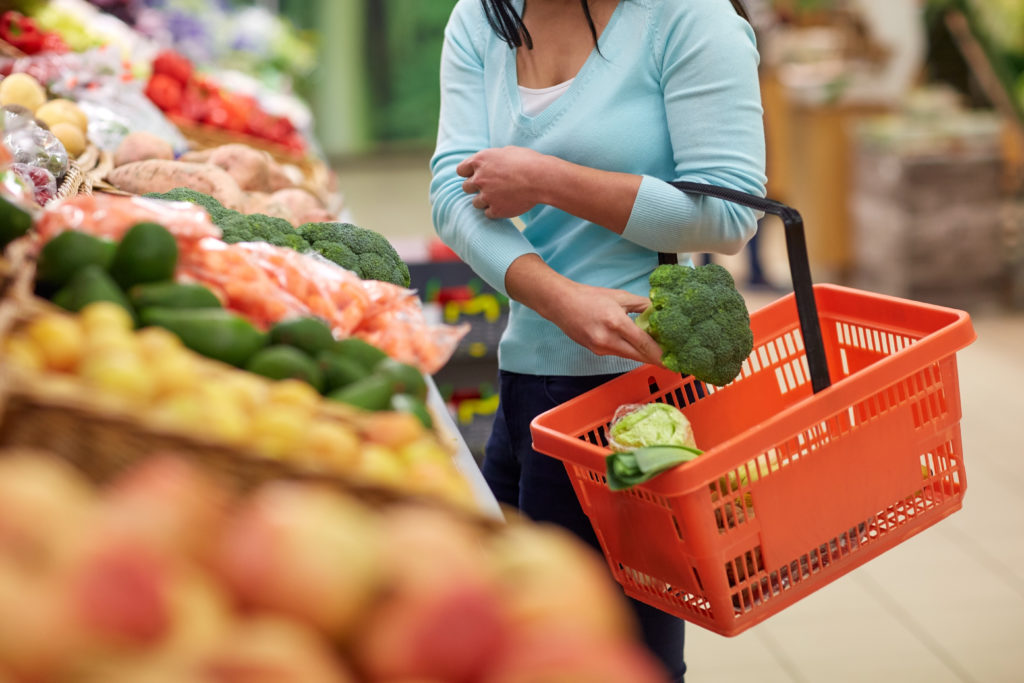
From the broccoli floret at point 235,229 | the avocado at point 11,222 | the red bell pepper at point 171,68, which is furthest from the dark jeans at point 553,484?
the red bell pepper at point 171,68

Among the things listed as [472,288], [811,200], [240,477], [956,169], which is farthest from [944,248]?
[240,477]

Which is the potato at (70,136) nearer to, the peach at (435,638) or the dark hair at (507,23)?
the dark hair at (507,23)

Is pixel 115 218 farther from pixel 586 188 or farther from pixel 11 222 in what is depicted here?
pixel 586 188

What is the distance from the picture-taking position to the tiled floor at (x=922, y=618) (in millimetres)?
2479

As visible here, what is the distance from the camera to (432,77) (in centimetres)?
902

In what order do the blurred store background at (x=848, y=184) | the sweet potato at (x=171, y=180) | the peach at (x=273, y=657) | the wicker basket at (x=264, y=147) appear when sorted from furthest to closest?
the wicker basket at (x=264, y=147) → the blurred store background at (x=848, y=184) → the sweet potato at (x=171, y=180) → the peach at (x=273, y=657)

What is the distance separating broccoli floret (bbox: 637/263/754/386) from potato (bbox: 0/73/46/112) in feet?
4.53

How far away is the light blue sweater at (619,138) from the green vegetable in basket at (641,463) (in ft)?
1.26

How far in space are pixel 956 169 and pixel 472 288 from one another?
3.17 meters

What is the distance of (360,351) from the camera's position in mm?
1038

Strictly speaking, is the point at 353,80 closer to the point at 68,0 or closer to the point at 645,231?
the point at 68,0

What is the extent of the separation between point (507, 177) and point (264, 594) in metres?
0.94

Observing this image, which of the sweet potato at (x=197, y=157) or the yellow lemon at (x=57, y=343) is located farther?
the sweet potato at (x=197, y=157)

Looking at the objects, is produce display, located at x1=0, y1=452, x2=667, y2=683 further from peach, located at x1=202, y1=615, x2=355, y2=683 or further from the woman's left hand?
the woman's left hand
